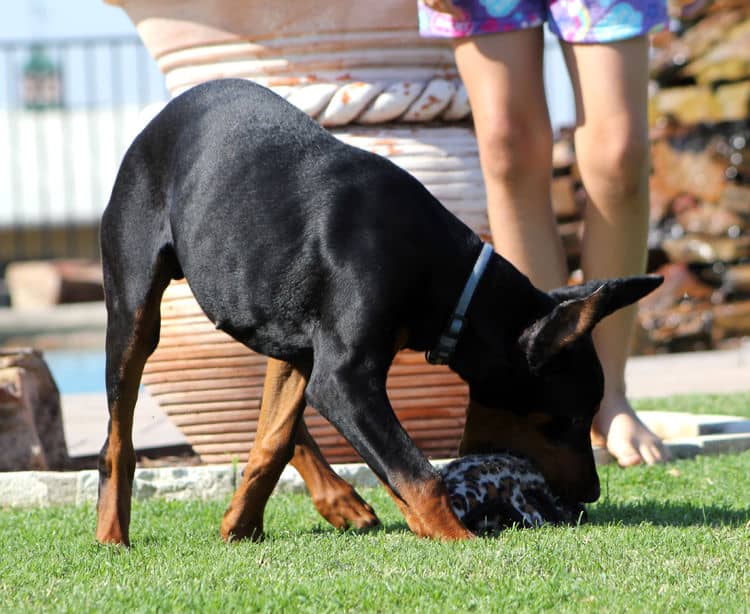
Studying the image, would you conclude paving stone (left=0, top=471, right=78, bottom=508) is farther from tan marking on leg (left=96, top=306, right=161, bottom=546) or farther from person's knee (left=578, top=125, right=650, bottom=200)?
person's knee (left=578, top=125, right=650, bottom=200)

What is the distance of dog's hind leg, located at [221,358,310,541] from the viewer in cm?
334

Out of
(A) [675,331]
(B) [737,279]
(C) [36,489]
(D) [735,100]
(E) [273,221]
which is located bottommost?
(A) [675,331]

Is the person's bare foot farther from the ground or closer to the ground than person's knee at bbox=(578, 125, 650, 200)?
closer to the ground

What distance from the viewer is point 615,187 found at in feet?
14.4

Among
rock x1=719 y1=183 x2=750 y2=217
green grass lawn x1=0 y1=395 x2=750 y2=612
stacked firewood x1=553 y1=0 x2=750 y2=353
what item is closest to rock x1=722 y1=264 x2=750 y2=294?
stacked firewood x1=553 y1=0 x2=750 y2=353

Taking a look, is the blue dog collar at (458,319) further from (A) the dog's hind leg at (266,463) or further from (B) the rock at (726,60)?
(B) the rock at (726,60)

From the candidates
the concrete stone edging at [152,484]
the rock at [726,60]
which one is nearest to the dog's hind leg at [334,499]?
the concrete stone edging at [152,484]

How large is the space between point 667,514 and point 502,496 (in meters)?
0.50

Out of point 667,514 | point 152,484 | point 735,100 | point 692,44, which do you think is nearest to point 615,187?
point 667,514

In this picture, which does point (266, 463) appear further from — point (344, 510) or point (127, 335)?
point (127, 335)

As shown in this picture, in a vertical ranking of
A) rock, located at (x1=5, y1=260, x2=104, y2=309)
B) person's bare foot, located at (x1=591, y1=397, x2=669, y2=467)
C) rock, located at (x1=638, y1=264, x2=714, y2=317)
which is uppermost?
person's bare foot, located at (x1=591, y1=397, x2=669, y2=467)

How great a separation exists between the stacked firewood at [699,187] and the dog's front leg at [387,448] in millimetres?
8407

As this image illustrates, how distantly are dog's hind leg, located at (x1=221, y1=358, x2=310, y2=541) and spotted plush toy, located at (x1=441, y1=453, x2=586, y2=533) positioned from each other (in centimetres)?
39

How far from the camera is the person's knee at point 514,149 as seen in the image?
430cm
